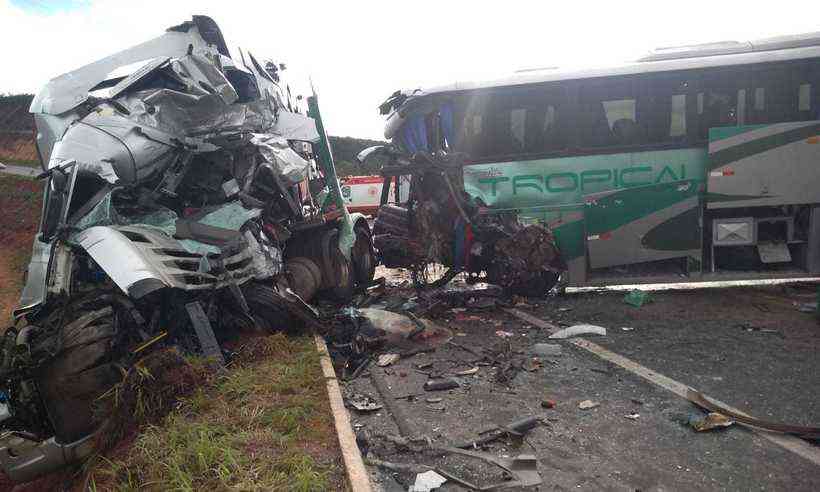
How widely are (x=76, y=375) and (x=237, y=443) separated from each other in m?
1.25

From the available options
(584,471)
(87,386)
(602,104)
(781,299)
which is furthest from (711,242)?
(87,386)

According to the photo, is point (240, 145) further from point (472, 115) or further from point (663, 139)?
point (663, 139)

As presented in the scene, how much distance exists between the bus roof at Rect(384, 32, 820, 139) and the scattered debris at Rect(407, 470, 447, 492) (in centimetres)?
572

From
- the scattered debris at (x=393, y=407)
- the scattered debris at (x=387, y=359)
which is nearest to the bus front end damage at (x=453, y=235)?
the scattered debris at (x=387, y=359)

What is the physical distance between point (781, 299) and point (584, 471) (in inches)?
219

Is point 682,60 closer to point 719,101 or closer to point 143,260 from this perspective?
point 719,101

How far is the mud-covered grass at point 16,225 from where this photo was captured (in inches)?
508

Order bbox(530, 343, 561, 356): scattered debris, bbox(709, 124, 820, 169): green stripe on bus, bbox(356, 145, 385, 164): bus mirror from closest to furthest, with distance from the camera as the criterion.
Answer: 1. bbox(530, 343, 561, 356): scattered debris
2. bbox(709, 124, 820, 169): green stripe on bus
3. bbox(356, 145, 385, 164): bus mirror

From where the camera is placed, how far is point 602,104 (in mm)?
7508

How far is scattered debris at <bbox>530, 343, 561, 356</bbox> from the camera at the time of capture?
5.14 meters

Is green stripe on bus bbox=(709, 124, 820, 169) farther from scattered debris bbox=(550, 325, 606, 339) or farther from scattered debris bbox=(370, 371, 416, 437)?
scattered debris bbox=(370, 371, 416, 437)

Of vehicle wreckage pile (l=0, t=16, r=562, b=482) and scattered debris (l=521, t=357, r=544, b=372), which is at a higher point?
vehicle wreckage pile (l=0, t=16, r=562, b=482)

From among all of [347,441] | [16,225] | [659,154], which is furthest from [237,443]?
[16,225]

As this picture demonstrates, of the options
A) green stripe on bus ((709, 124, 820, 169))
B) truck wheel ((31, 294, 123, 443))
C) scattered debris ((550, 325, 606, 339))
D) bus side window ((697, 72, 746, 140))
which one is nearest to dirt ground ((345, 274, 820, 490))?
scattered debris ((550, 325, 606, 339))
